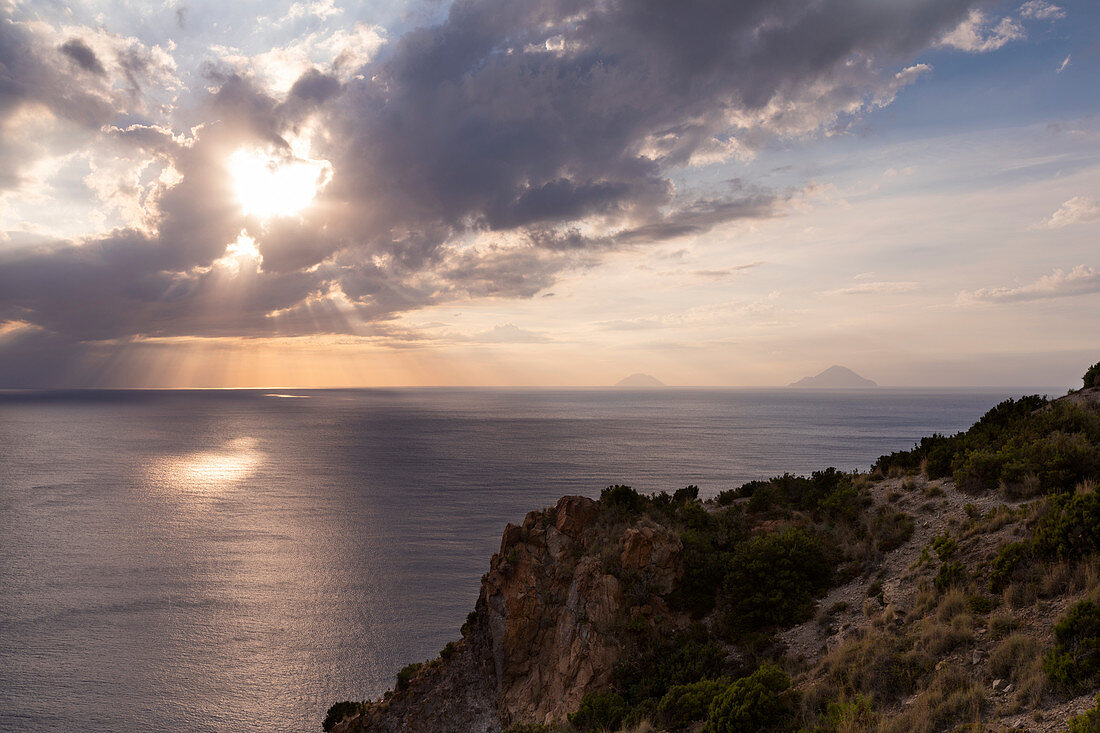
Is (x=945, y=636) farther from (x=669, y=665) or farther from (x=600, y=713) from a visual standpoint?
(x=600, y=713)

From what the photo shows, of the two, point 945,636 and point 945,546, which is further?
point 945,546

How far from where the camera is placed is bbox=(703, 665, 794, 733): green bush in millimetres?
11219

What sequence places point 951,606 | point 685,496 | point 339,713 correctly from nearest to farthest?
point 951,606
point 685,496
point 339,713

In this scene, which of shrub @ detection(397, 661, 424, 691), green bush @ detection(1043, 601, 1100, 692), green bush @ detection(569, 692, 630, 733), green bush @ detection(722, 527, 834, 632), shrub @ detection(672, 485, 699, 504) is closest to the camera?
green bush @ detection(1043, 601, 1100, 692)

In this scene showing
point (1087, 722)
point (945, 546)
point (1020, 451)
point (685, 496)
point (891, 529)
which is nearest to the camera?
point (1087, 722)

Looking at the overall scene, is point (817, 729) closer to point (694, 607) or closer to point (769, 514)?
point (694, 607)

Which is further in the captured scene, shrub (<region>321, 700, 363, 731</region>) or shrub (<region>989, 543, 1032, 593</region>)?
shrub (<region>321, 700, 363, 731</region>)

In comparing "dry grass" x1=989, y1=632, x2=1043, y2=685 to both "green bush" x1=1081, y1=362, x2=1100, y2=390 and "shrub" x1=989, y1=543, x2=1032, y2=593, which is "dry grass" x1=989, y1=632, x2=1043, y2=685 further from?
"green bush" x1=1081, y1=362, x2=1100, y2=390

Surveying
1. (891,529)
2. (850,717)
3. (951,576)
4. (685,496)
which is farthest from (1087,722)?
(685,496)

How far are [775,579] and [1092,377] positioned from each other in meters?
21.7

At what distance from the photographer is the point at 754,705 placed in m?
11.4

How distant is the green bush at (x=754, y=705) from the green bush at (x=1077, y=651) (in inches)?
190

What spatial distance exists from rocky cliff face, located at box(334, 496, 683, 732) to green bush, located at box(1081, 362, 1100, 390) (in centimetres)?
2270

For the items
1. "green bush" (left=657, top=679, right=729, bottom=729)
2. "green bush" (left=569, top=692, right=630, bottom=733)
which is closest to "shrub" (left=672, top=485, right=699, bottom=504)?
"green bush" (left=569, top=692, right=630, bottom=733)
